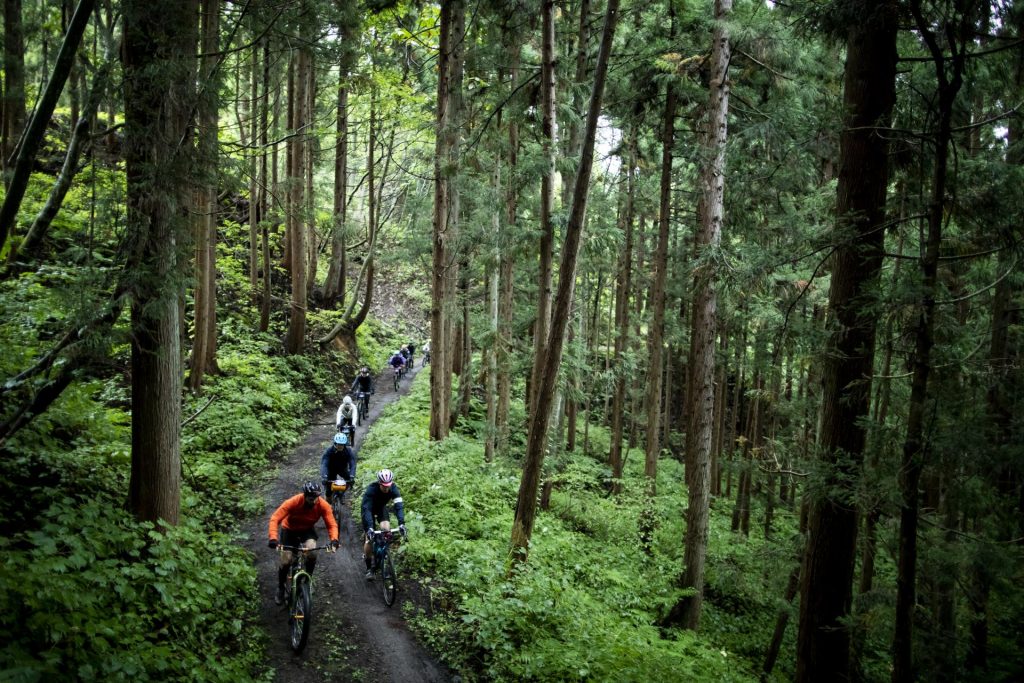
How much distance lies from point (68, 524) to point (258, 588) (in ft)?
10.2

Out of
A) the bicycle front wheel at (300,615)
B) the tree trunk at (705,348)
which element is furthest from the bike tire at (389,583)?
the tree trunk at (705,348)

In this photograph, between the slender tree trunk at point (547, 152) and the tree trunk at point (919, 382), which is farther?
the slender tree trunk at point (547, 152)

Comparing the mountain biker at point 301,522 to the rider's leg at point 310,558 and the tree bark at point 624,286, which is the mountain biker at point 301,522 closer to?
the rider's leg at point 310,558

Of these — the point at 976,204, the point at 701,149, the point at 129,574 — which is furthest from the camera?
the point at 701,149

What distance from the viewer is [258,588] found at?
28.3ft

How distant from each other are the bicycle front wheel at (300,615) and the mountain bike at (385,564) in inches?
60.4

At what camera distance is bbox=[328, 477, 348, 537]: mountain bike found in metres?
10.9

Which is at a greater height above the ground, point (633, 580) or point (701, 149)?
point (701, 149)

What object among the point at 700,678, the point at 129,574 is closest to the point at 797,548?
the point at 700,678

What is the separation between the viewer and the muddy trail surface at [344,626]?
7125mm

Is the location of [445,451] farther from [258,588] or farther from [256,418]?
[258,588]

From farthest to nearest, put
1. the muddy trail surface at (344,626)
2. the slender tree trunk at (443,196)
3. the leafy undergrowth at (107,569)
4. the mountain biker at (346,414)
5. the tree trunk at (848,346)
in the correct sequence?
the mountain biker at (346,414)
the slender tree trunk at (443,196)
the muddy trail surface at (344,626)
the tree trunk at (848,346)
the leafy undergrowth at (107,569)

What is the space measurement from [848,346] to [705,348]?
15.5 ft

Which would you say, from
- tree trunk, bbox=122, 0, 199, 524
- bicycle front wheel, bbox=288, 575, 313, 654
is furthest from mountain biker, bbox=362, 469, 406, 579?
tree trunk, bbox=122, 0, 199, 524
